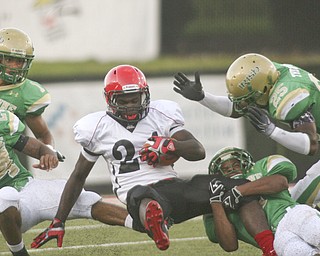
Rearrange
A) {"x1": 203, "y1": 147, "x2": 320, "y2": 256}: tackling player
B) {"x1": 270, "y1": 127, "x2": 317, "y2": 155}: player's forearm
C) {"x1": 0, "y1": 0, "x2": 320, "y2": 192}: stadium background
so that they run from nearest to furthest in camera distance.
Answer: {"x1": 203, "y1": 147, "x2": 320, "y2": 256}: tackling player, {"x1": 270, "y1": 127, "x2": 317, "y2": 155}: player's forearm, {"x1": 0, "y1": 0, "x2": 320, "y2": 192}: stadium background

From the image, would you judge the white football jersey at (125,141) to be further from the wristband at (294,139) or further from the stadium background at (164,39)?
the stadium background at (164,39)

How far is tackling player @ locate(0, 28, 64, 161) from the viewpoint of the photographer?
6652 millimetres

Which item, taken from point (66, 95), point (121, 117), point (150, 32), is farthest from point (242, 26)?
point (121, 117)

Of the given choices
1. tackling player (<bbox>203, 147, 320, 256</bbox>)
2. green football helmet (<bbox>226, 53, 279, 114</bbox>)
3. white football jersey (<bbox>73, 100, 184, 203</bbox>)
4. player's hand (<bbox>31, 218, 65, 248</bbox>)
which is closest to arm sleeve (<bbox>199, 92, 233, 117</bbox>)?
green football helmet (<bbox>226, 53, 279, 114</bbox>)

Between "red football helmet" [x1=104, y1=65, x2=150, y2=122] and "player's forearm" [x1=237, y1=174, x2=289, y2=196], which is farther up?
"red football helmet" [x1=104, y1=65, x2=150, y2=122]

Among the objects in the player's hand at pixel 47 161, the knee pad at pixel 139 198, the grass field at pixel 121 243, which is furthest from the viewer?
the grass field at pixel 121 243

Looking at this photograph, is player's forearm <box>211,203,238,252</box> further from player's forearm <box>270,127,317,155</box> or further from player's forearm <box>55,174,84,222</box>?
player's forearm <box>55,174,84,222</box>

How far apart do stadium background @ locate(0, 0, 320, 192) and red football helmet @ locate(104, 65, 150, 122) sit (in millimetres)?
4506

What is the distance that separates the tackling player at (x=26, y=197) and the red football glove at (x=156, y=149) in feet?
2.18

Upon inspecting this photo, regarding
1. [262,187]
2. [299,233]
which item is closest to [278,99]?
[262,187]

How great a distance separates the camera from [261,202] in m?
5.83

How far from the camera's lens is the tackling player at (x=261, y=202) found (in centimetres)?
552

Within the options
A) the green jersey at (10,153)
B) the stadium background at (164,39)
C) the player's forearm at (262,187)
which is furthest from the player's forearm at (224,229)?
the stadium background at (164,39)

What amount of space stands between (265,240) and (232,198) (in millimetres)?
293
